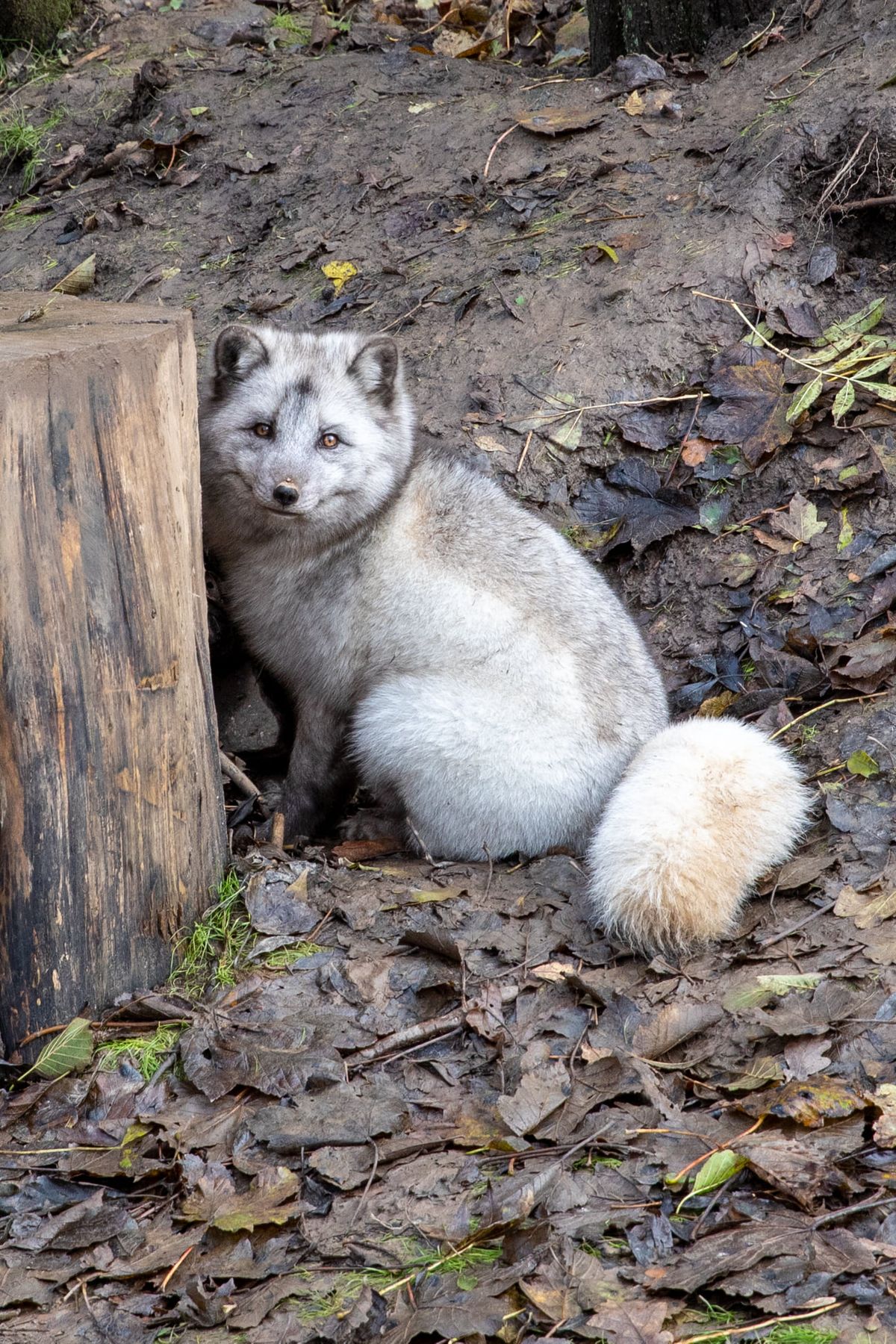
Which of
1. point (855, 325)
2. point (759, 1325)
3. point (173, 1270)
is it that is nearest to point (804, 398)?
point (855, 325)

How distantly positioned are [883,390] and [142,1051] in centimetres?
466

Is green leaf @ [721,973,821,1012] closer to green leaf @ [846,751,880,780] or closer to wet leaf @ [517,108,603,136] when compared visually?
green leaf @ [846,751,880,780]

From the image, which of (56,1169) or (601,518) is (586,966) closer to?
(56,1169)

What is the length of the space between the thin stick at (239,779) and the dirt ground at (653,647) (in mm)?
159

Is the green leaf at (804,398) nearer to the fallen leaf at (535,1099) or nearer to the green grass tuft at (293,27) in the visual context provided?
the fallen leaf at (535,1099)

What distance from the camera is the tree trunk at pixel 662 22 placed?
7551 mm

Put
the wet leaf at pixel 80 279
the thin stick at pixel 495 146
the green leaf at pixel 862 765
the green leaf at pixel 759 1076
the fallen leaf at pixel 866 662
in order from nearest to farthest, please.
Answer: the green leaf at pixel 759 1076 → the green leaf at pixel 862 765 → the fallen leaf at pixel 866 662 → the wet leaf at pixel 80 279 → the thin stick at pixel 495 146

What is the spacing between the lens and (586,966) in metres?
4.11

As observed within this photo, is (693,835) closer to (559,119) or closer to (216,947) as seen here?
(216,947)

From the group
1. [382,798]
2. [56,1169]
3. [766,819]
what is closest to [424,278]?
[382,798]

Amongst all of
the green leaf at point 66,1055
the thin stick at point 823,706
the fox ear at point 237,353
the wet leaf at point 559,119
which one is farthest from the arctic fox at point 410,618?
the wet leaf at point 559,119

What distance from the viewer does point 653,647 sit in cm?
594

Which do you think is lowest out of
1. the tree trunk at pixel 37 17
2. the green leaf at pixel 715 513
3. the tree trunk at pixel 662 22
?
the green leaf at pixel 715 513

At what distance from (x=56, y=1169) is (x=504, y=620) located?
9.06 feet
